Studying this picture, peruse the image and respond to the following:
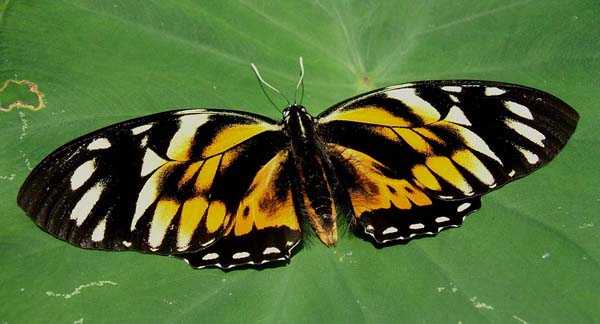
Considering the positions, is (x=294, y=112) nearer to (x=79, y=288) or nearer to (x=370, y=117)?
(x=370, y=117)

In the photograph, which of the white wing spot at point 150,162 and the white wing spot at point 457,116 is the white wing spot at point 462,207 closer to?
the white wing spot at point 457,116

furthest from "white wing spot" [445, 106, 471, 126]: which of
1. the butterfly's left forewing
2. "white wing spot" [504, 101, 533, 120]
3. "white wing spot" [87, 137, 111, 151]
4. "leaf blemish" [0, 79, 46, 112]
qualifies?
"leaf blemish" [0, 79, 46, 112]

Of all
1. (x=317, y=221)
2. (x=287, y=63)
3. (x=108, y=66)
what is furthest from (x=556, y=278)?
(x=108, y=66)

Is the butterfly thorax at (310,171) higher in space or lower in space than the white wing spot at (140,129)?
lower

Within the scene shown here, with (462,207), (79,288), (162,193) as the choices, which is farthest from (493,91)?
(79,288)

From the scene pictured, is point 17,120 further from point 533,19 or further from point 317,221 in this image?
point 533,19

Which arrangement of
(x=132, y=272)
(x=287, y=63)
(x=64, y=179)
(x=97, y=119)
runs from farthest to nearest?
(x=287, y=63) → (x=97, y=119) → (x=132, y=272) → (x=64, y=179)

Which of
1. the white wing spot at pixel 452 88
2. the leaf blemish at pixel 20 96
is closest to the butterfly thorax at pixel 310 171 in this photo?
the white wing spot at pixel 452 88
